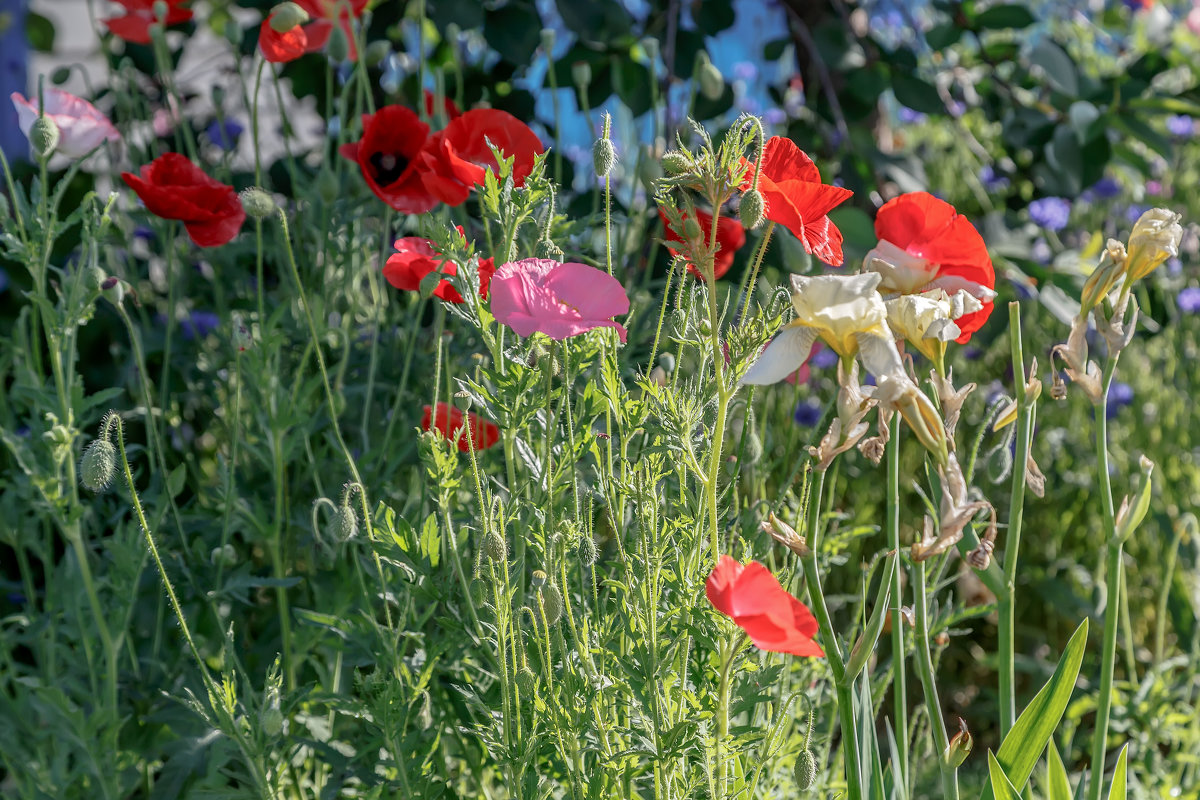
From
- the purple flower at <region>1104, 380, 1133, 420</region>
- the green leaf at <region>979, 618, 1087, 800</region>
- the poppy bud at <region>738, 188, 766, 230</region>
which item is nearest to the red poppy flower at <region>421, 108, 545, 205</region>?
the poppy bud at <region>738, 188, 766, 230</region>

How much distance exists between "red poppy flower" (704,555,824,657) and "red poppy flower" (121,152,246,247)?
792 millimetres

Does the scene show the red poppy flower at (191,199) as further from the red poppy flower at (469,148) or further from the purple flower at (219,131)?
the purple flower at (219,131)

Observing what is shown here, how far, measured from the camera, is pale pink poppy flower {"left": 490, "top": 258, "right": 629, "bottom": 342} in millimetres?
729

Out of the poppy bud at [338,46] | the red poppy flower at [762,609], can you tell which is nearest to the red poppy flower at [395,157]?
the poppy bud at [338,46]

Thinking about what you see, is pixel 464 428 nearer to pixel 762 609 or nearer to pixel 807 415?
pixel 762 609

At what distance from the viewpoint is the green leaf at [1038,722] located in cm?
81

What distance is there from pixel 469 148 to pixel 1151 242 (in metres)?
0.64

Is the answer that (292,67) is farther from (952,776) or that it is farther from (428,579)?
(952,776)

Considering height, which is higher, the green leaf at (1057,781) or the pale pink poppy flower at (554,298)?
the pale pink poppy flower at (554,298)

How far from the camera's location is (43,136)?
1.04 metres

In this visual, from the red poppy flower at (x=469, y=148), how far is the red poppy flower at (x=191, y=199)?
0.86 ft

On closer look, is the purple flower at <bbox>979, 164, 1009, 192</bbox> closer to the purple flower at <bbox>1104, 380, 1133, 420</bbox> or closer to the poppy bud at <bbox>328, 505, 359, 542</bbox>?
the purple flower at <bbox>1104, 380, 1133, 420</bbox>

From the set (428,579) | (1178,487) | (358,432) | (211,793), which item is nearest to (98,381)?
(358,432)

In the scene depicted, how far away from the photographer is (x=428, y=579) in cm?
91
